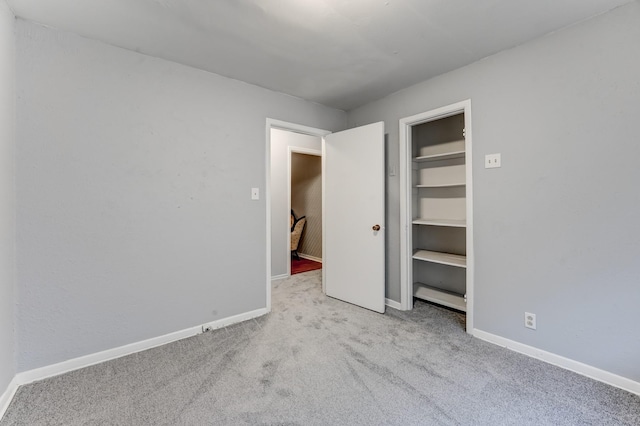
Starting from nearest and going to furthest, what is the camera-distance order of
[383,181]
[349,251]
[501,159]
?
[501,159], [383,181], [349,251]

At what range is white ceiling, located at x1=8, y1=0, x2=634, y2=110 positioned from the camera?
1.67 m

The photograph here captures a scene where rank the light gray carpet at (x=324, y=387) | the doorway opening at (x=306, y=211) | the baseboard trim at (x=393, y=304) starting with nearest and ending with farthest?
1. the light gray carpet at (x=324, y=387)
2. the baseboard trim at (x=393, y=304)
3. the doorway opening at (x=306, y=211)

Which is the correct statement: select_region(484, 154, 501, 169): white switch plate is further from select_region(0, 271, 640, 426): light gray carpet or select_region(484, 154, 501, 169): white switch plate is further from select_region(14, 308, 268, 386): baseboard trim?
select_region(14, 308, 268, 386): baseboard trim

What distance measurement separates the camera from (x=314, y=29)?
189cm

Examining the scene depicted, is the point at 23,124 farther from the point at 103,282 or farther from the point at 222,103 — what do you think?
the point at 222,103

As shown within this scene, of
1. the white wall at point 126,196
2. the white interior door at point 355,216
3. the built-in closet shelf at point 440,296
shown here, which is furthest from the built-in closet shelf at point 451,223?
the white wall at point 126,196

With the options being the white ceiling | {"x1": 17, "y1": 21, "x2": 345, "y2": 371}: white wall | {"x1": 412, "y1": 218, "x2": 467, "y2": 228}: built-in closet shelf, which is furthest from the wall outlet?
{"x1": 17, "y1": 21, "x2": 345, "y2": 371}: white wall

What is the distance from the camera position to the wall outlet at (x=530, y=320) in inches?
81.9

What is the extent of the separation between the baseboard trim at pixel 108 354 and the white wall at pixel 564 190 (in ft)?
7.79

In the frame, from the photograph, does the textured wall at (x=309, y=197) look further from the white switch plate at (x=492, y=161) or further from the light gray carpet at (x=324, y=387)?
the white switch plate at (x=492, y=161)

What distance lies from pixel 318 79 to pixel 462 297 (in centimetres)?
271

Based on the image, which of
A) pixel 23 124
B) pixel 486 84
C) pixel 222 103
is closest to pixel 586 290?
pixel 486 84

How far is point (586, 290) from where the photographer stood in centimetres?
186

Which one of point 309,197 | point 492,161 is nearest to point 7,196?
point 492,161
